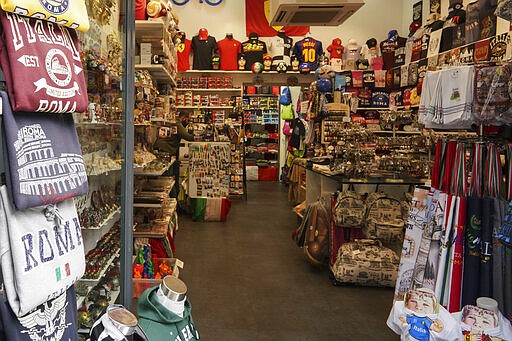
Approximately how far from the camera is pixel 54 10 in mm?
1228

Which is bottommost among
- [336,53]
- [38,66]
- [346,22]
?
[38,66]

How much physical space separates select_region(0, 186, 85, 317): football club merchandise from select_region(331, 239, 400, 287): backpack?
312 cm

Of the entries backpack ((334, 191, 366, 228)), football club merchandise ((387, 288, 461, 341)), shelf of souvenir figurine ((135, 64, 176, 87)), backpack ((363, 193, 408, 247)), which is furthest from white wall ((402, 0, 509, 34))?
football club merchandise ((387, 288, 461, 341))

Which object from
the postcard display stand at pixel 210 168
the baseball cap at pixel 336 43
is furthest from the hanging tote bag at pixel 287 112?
the postcard display stand at pixel 210 168

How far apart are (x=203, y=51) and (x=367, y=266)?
8374 mm

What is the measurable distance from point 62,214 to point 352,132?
14.1 feet

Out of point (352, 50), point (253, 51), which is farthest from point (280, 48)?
point (352, 50)

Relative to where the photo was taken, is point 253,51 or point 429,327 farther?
point 253,51

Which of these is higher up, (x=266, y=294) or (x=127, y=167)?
(x=127, y=167)

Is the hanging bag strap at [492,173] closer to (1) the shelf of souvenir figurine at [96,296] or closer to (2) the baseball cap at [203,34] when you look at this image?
(1) the shelf of souvenir figurine at [96,296]

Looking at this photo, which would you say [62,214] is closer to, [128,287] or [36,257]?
[36,257]

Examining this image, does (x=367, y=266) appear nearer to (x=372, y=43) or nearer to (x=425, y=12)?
(x=425, y=12)

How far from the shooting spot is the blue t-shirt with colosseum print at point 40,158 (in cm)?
116

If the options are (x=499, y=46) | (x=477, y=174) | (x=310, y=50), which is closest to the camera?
(x=477, y=174)
